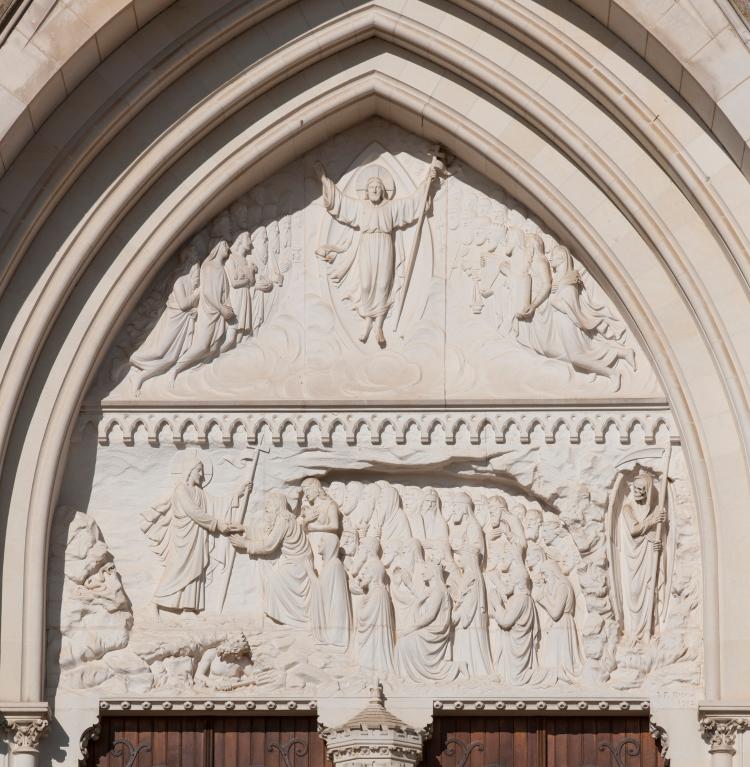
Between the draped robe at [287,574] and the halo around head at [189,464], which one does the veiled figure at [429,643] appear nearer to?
the draped robe at [287,574]

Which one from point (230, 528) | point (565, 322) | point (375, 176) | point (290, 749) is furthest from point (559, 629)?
point (375, 176)

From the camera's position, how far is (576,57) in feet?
45.0

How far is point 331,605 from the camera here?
13.8m

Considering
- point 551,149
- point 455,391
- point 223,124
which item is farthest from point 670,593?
point 223,124

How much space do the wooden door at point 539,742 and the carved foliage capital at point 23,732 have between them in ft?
7.84

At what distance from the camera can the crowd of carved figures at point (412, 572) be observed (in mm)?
13820

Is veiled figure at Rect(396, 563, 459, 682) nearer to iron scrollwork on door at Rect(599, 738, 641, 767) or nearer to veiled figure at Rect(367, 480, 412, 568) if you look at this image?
veiled figure at Rect(367, 480, 412, 568)

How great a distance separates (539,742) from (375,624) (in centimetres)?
125

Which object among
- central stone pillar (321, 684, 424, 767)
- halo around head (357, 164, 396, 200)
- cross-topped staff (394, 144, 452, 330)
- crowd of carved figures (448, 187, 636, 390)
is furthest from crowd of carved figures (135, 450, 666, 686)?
halo around head (357, 164, 396, 200)

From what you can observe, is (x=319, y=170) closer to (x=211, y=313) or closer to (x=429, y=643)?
(x=211, y=313)

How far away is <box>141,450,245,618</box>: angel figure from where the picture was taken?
13922 millimetres

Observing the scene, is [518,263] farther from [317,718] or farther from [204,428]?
[317,718]

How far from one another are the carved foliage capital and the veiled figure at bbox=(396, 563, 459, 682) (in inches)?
88.4

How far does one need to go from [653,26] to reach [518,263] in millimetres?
1841
